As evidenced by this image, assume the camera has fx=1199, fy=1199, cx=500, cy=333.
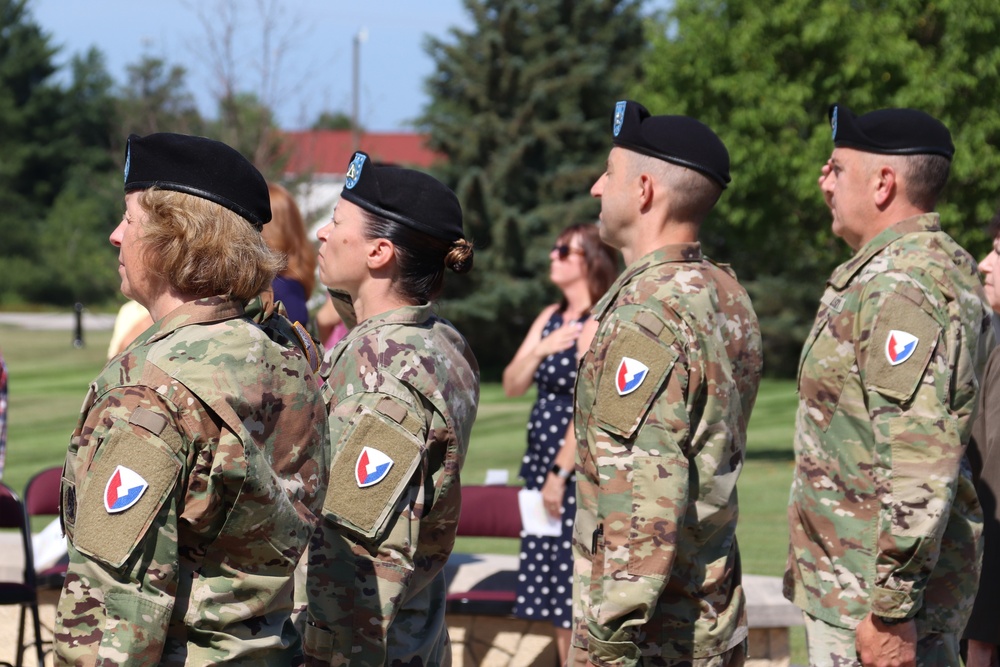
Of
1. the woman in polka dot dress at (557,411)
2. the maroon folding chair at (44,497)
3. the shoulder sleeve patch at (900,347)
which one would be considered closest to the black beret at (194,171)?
the shoulder sleeve patch at (900,347)

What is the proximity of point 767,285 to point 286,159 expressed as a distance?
42.1 ft

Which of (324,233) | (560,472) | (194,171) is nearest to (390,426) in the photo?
(324,233)

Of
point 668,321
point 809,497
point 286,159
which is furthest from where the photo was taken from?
point 286,159

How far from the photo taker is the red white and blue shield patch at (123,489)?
2104 millimetres

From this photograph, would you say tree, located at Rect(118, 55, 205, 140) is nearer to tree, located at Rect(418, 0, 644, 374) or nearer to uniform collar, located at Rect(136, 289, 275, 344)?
tree, located at Rect(418, 0, 644, 374)

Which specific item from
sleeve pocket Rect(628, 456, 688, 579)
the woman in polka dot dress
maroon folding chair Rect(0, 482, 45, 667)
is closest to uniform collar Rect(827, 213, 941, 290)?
sleeve pocket Rect(628, 456, 688, 579)

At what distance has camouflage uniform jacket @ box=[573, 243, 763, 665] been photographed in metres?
2.85

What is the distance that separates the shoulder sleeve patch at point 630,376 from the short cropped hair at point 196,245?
0.99m

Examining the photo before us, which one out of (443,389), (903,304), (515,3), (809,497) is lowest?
(809,497)

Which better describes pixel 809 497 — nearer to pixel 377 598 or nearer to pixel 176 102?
pixel 377 598

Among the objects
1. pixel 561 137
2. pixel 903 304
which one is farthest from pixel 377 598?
pixel 561 137

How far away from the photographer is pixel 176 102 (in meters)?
32.7

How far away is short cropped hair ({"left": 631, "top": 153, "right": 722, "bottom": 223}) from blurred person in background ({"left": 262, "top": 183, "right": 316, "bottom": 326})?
205 centimetres

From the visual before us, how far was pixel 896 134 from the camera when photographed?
3.52 m
